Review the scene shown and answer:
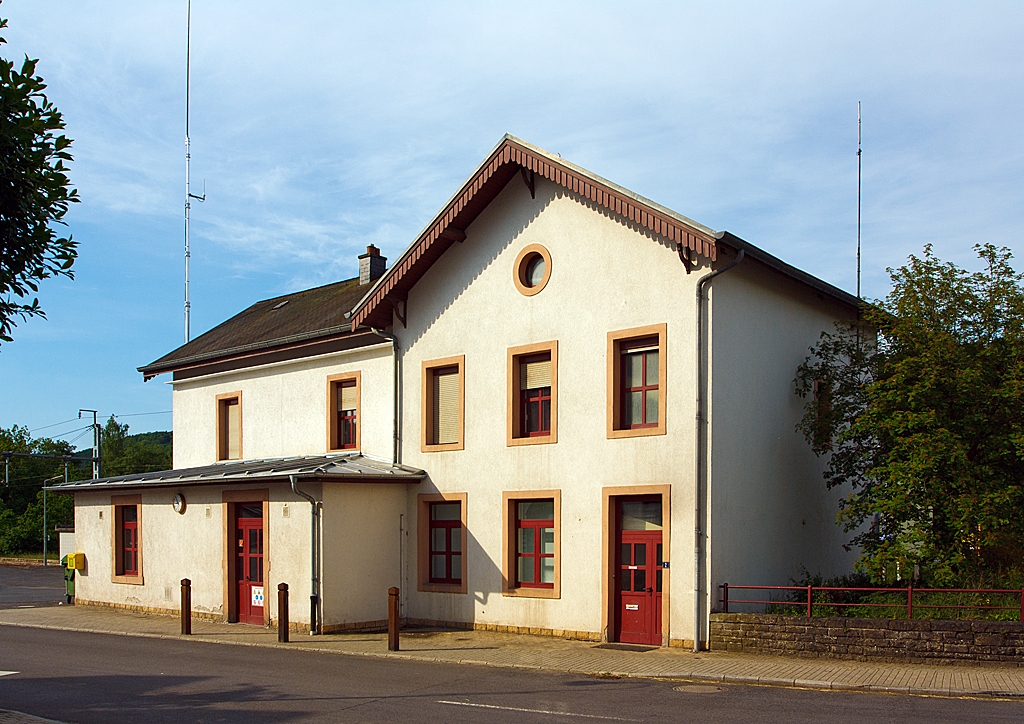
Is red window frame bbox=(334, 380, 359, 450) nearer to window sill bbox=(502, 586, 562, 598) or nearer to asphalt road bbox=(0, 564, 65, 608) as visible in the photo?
window sill bbox=(502, 586, 562, 598)

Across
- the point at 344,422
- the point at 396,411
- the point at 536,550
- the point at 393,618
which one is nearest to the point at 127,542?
the point at 344,422

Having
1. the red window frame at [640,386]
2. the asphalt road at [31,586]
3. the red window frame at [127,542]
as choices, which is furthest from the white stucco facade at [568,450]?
the asphalt road at [31,586]

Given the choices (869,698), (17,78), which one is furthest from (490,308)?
(17,78)

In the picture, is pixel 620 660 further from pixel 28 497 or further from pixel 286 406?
pixel 28 497

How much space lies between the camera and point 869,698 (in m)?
11.5

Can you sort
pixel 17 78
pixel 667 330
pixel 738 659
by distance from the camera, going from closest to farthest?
pixel 17 78 → pixel 738 659 → pixel 667 330

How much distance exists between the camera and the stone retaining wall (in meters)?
13.2

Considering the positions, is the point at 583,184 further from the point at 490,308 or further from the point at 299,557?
the point at 299,557

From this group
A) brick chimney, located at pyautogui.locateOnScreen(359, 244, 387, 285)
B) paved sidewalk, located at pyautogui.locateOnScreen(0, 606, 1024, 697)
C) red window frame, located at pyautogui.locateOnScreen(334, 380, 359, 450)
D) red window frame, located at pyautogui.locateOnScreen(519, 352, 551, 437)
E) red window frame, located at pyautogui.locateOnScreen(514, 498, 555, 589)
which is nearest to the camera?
paved sidewalk, located at pyautogui.locateOnScreen(0, 606, 1024, 697)

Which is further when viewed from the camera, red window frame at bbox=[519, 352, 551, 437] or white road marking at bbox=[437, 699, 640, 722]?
red window frame at bbox=[519, 352, 551, 437]

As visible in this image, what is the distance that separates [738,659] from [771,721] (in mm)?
4491

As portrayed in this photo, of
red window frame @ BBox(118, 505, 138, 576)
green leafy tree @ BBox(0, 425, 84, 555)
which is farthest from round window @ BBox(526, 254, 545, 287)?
green leafy tree @ BBox(0, 425, 84, 555)

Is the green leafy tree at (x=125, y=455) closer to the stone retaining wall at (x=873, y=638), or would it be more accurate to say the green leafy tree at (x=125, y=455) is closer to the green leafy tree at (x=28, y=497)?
the green leafy tree at (x=28, y=497)

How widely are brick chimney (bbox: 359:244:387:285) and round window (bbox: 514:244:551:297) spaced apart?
862 centimetres
